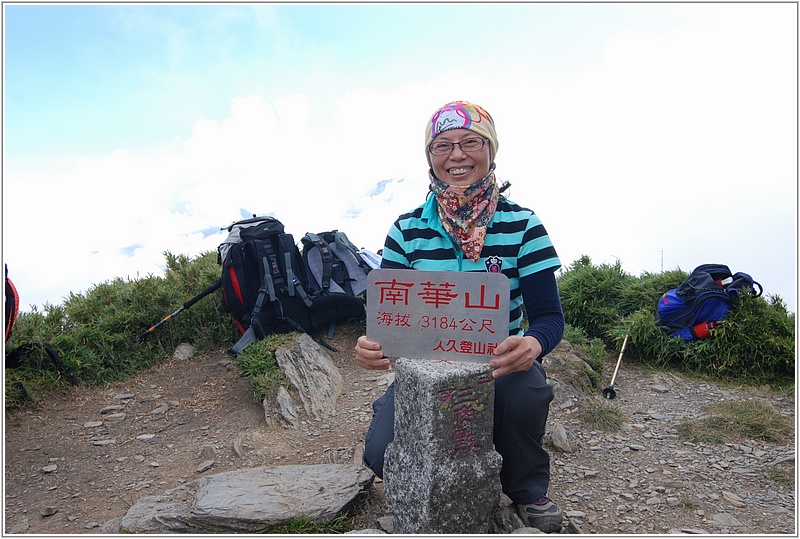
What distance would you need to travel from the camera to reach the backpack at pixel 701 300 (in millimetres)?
6812

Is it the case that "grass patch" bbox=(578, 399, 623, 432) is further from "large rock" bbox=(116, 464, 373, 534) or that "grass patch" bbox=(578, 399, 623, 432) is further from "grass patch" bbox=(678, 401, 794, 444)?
"large rock" bbox=(116, 464, 373, 534)

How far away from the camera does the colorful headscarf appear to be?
10.5 feet

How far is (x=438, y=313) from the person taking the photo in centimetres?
297

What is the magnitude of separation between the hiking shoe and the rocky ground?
0.78 ft

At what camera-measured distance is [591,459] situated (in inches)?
181

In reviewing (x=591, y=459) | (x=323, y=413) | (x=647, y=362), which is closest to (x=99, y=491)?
(x=323, y=413)

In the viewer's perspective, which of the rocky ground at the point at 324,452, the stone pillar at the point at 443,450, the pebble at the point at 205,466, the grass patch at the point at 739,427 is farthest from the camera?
the grass patch at the point at 739,427

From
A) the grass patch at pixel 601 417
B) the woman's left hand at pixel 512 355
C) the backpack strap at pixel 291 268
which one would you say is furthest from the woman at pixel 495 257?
the backpack strap at pixel 291 268

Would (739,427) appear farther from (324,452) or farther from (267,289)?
(267,289)

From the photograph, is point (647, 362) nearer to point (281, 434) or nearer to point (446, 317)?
point (281, 434)

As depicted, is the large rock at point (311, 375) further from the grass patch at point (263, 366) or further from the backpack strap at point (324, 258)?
the backpack strap at point (324, 258)

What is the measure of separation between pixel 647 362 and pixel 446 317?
4.96 m

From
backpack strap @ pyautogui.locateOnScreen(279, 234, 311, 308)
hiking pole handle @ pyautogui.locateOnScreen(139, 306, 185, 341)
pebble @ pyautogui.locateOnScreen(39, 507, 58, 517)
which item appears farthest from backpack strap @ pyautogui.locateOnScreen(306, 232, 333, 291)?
pebble @ pyautogui.locateOnScreen(39, 507, 58, 517)

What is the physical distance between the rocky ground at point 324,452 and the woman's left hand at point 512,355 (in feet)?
4.21
